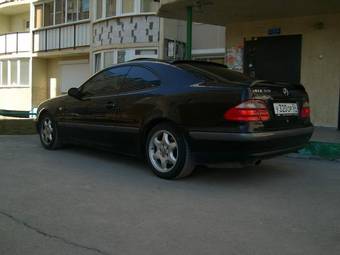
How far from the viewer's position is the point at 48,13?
2659 centimetres

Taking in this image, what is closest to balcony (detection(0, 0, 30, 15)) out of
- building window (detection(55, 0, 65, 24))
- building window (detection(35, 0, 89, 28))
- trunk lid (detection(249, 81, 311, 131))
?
building window (detection(35, 0, 89, 28))

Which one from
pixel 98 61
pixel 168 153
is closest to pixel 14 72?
pixel 98 61

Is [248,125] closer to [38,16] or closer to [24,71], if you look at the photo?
[38,16]

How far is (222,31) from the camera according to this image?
19.0 meters

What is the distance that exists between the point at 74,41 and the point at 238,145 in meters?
19.4

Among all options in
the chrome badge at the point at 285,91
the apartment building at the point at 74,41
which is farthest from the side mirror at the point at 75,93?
the apartment building at the point at 74,41

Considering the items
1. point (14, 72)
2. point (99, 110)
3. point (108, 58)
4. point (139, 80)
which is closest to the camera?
point (139, 80)

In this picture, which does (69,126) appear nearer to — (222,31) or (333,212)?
(333,212)

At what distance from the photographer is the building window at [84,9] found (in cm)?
2375

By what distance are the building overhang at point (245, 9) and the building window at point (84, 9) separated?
38.5ft

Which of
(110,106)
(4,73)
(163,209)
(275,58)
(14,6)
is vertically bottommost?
(163,209)

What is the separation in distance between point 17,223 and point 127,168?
114 inches

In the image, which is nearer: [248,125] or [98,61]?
[248,125]

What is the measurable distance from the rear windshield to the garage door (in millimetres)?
18359
